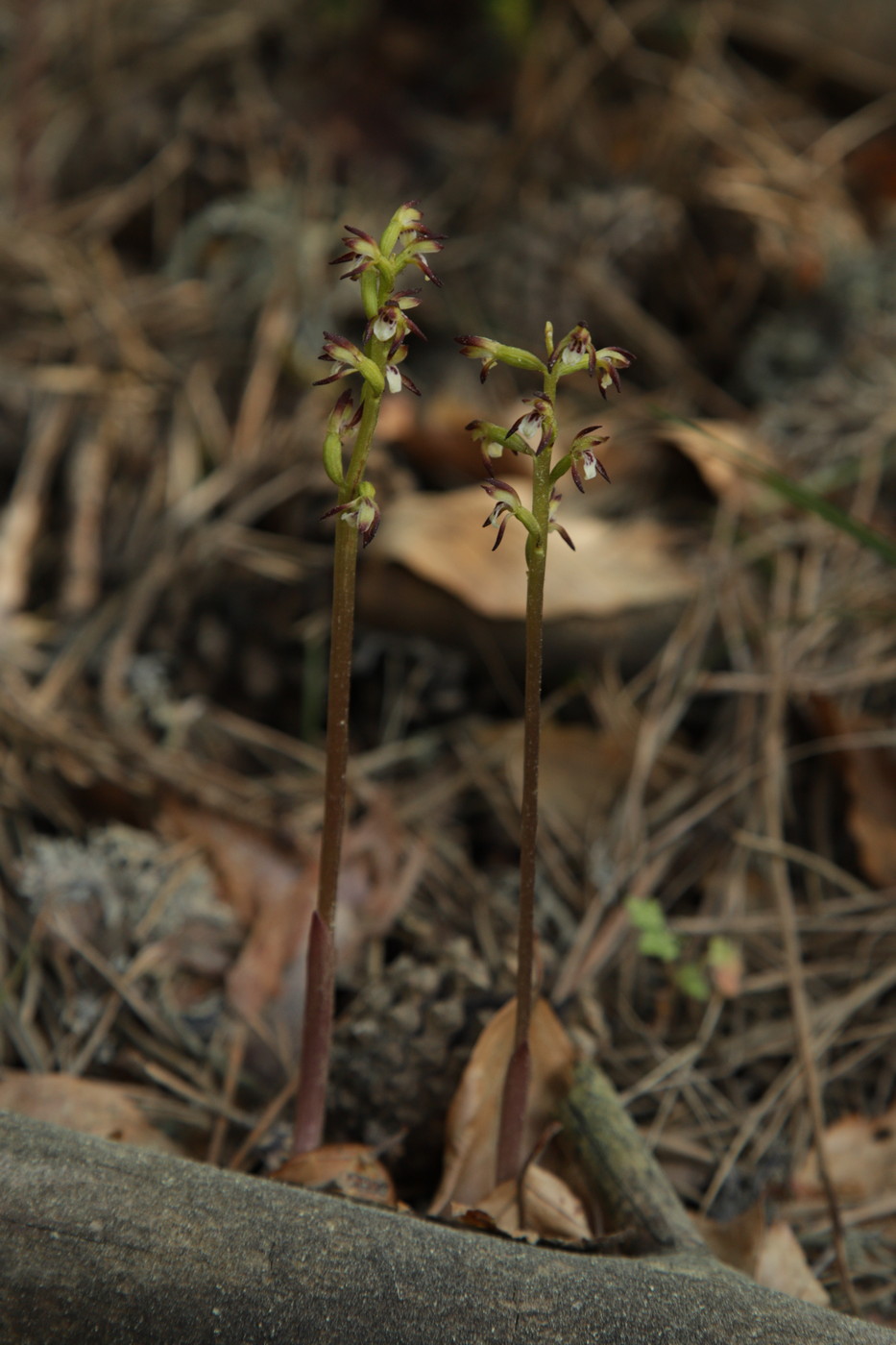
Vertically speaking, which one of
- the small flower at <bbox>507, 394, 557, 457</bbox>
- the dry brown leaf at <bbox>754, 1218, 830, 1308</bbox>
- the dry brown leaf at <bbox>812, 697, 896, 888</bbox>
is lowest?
the dry brown leaf at <bbox>754, 1218, 830, 1308</bbox>

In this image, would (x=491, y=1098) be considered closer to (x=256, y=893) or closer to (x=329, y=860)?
(x=329, y=860)

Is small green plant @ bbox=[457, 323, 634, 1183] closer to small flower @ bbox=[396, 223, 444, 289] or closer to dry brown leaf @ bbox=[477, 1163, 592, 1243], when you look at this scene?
small flower @ bbox=[396, 223, 444, 289]

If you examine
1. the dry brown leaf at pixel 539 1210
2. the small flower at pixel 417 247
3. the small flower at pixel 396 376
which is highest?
the small flower at pixel 417 247

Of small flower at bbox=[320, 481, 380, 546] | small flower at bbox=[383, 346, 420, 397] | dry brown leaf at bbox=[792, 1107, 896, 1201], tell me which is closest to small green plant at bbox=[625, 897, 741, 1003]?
dry brown leaf at bbox=[792, 1107, 896, 1201]

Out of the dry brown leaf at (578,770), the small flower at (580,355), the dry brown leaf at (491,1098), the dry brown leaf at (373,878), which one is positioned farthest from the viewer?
the dry brown leaf at (578,770)

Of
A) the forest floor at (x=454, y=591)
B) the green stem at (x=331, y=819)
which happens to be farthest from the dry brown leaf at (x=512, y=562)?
the green stem at (x=331, y=819)

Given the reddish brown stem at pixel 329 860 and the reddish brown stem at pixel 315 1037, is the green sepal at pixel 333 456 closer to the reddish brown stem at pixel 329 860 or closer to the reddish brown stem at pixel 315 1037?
the reddish brown stem at pixel 329 860

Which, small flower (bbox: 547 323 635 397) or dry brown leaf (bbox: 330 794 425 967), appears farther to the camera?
dry brown leaf (bbox: 330 794 425 967)

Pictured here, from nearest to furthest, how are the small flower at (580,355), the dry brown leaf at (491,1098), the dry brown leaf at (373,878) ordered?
1. the small flower at (580,355)
2. the dry brown leaf at (491,1098)
3. the dry brown leaf at (373,878)
